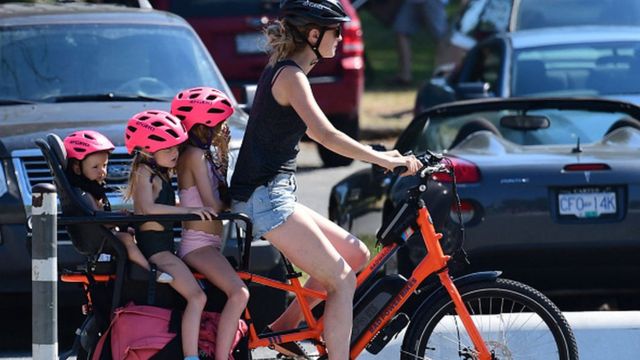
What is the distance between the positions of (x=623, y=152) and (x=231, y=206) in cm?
307

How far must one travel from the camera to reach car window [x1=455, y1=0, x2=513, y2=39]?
13.2 meters

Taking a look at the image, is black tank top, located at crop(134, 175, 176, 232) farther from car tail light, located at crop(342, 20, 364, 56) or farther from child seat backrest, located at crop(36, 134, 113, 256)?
car tail light, located at crop(342, 20, 364, 56)

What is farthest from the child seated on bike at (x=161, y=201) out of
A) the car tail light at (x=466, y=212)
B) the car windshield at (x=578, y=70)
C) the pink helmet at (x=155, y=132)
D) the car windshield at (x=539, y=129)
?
the car windshield at (x=578, y=70)

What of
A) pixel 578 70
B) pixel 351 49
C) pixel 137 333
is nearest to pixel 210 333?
pixel 137 333

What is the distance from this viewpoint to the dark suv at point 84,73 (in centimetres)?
763

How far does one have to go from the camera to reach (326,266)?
19.0 feet

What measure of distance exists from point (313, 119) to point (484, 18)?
28.0ft

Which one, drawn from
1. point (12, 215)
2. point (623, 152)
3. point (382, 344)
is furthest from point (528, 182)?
point (12, 215)

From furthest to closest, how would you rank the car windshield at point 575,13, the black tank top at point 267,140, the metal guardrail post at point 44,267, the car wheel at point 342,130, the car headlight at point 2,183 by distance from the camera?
the car wheel at point 342,130 → the car windshield at point 575,13 → the car headlight at point 2,183 → the black tank top at point 267,140 → the metal guardrail post at point 44,267

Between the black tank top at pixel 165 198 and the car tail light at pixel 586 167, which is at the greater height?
the car tail light at pixel 586 167

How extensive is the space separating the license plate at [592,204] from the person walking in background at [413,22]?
11161 millimetres

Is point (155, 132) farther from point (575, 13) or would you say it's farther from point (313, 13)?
point (575, 13)

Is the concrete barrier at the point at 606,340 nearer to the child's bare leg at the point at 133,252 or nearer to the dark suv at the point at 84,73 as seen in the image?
the child's bare leg at the point at 133,252

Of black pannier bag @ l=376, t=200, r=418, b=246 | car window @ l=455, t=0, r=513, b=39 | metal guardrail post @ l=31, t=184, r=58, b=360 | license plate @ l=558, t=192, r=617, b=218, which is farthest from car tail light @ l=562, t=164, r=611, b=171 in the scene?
car window @ l=455, t=0, r=513, b=39
